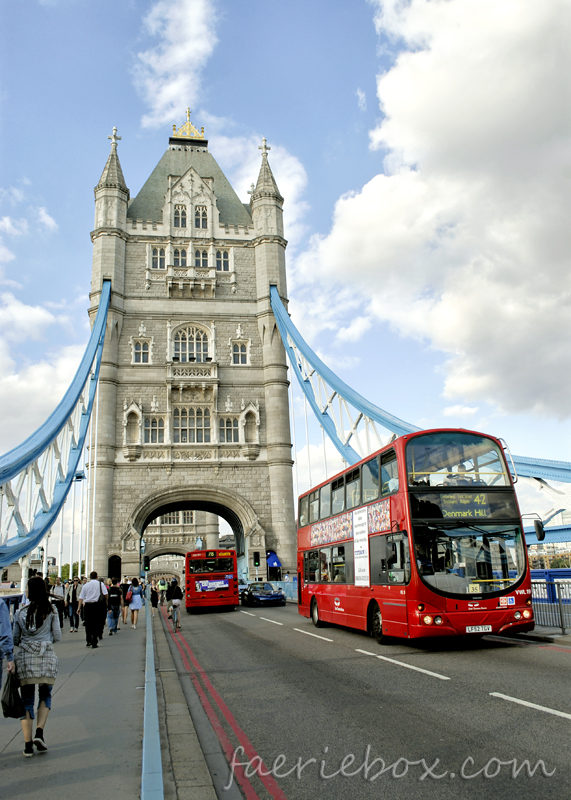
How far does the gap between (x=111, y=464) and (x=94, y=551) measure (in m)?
4.72

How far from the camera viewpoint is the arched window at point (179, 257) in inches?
1549

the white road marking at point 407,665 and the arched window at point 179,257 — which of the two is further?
the arched window at point 179,257

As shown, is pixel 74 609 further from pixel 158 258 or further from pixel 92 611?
pixel 158 258

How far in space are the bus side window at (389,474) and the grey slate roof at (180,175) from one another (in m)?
32.4

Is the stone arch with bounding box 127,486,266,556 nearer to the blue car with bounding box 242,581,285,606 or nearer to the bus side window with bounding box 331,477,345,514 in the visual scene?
the blue car with bounding box 242,581,285,606

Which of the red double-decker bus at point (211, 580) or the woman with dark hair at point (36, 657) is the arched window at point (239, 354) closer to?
the red double-decker bus at point (211, 580)

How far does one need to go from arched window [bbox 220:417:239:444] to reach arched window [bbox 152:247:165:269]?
10669 mm

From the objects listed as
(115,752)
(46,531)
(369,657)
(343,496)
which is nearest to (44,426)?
(46,531)

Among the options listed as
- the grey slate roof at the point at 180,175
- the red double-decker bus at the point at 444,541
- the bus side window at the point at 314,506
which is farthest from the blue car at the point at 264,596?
the grey slate roof at the point at 180,175

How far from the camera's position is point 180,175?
138ft

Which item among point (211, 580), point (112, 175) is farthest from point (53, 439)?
point (112, 175)

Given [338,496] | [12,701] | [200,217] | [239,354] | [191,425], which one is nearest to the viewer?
[12,701]

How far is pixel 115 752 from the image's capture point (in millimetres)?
5141

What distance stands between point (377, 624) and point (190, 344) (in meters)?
27.9
